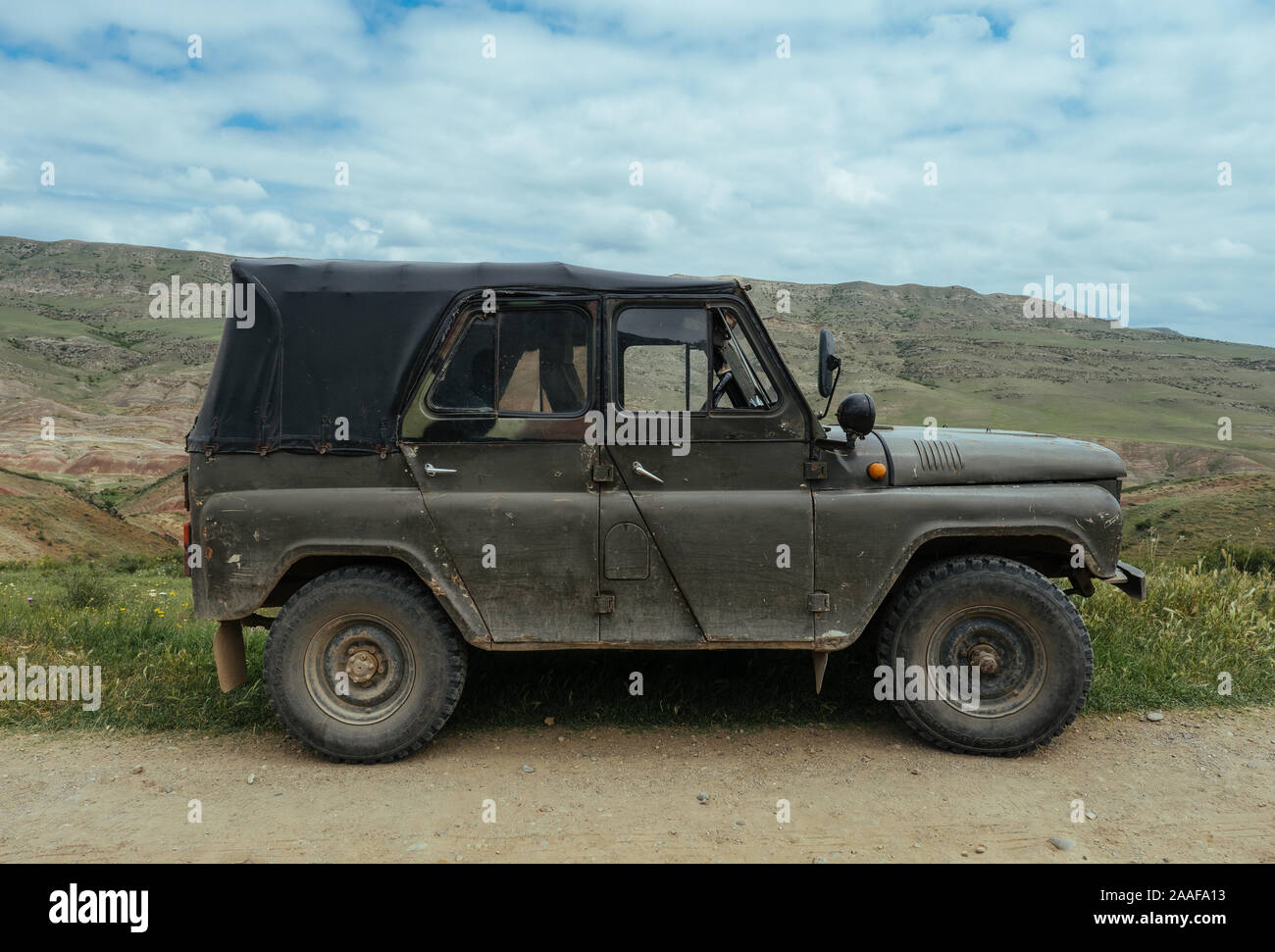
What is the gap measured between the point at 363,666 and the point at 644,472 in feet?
5.86

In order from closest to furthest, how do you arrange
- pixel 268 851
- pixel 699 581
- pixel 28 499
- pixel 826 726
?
pixel 268 851, pixel 699 581, pixel 826 726, pixel 28 499

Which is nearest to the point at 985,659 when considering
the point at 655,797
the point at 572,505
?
the point at 655,797

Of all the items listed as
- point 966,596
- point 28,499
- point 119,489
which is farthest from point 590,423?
point 119,489

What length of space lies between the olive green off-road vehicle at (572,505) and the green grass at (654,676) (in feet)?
2.52

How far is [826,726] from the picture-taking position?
5.11 meters

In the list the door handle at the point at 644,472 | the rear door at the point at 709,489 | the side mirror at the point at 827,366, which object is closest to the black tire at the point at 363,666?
the rear door at the point at 709,489

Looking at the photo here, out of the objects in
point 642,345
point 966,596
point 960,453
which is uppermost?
point 642,345

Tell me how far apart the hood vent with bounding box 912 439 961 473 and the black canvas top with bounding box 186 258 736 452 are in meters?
1.32

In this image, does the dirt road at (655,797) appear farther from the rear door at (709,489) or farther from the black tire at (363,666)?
the rear door at (709,489)

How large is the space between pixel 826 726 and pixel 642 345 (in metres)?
2.37

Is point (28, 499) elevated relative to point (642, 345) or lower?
lower

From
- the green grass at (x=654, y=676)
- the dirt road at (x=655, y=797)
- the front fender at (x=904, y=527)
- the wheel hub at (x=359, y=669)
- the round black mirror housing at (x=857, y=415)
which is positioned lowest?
the dirt road at (x=655, y=797)

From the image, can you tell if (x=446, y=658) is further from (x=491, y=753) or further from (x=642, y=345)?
(x=642, y=345)

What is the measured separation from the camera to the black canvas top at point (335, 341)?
15.3 feet
